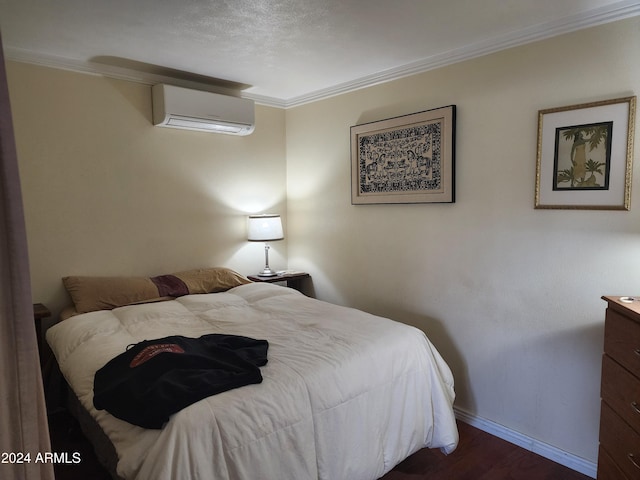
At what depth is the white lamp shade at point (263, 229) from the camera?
145 inches

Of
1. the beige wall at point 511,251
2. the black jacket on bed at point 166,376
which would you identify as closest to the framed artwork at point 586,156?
the beige wall at point 511,251

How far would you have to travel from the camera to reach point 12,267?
2.40 ft

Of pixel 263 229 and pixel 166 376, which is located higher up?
pixel 263 229

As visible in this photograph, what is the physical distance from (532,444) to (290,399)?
1708mm

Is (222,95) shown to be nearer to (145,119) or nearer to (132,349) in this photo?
(145,119)

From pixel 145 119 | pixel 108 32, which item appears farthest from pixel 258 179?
pixel 108 32

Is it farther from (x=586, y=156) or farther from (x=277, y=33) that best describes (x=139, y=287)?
(x=586, y=156)

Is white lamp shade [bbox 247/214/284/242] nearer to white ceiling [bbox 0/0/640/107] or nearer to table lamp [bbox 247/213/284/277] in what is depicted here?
table lamp [bbox 247/213/284/277]

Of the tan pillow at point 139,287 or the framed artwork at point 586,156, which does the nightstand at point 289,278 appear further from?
the framed artwork at point 586,156

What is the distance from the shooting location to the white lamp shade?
3.68 m

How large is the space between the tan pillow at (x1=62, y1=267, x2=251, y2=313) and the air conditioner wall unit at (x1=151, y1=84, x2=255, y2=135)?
1215 millimetres

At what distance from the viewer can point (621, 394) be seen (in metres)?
1.69

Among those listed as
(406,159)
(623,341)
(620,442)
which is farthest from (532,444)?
(406,159)

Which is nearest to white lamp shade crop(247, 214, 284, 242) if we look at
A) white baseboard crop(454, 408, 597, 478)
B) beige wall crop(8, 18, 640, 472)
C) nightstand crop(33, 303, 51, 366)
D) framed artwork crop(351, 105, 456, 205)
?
beige wall crop(8, 18, 640, 472)
